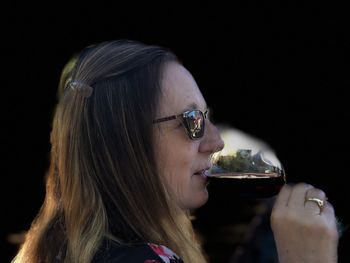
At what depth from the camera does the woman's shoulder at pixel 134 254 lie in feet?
4.48

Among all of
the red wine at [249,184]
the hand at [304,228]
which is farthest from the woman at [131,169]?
the red wine at [249,184]

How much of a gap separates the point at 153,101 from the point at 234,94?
428 centimetres

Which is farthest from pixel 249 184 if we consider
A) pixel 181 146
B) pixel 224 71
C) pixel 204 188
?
pixel 224 71

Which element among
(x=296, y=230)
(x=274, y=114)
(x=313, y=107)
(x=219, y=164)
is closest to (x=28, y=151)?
(x=274, y=114)

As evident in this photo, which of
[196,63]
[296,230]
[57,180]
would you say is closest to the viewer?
[296,230]

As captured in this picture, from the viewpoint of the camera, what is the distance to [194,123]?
1.75 metres

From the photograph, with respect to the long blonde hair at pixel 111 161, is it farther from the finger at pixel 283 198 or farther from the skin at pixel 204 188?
the finger at pixel 283 198


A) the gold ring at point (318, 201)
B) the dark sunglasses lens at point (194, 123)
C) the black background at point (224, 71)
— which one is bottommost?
the black background at point (224, 71)

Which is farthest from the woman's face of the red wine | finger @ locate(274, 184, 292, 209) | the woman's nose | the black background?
the black background

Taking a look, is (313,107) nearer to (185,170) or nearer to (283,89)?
(283,89)

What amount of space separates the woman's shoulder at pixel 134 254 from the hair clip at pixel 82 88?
426 mm

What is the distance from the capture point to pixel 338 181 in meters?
6.00

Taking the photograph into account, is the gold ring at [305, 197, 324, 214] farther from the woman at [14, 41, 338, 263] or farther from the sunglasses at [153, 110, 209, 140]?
the sunglasses at [153, 110, 209, 140]

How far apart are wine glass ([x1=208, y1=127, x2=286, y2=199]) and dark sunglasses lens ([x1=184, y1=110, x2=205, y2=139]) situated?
0.22 m
